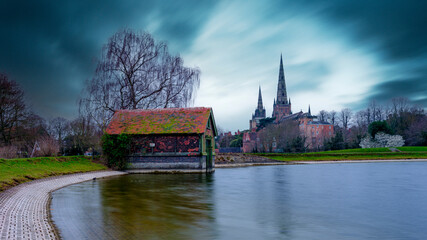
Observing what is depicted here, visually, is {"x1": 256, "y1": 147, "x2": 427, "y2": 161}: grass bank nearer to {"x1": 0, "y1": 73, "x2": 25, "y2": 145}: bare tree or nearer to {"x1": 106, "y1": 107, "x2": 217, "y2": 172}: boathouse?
{"x1": 106, "y1": 107, "x2": 217, "y2": 172}: boathouse

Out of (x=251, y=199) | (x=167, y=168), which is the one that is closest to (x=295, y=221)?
(x=251, y=199)

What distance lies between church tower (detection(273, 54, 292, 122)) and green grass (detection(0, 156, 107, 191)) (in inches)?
5183

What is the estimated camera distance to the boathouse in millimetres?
25109

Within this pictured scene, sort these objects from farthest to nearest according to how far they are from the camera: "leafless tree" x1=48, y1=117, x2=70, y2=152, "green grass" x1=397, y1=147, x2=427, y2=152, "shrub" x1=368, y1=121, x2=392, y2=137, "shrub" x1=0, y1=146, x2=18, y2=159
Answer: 1. "leafless tree" x1=48, y1=117, x2=70, y2=152
2. "shrub" x1=368, y1=121, x2=392, y2=137
3. "green grass" x1=397, y1=147, x2=427, y2=152
4. "shrub" x1=0, y1=146, x2=18, y2=159

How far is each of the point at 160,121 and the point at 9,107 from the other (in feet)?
61.8

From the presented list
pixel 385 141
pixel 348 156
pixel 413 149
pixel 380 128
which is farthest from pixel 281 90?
pixel 348 156

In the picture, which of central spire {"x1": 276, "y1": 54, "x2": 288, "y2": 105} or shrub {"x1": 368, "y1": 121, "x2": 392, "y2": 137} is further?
central spire {"x1": 276, "y1": 54, "x2": 288, "y2": 105}

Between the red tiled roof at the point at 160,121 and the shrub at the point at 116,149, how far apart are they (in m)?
0.65

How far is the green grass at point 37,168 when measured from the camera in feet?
51.3

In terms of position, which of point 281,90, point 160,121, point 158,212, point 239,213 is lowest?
point 239,213

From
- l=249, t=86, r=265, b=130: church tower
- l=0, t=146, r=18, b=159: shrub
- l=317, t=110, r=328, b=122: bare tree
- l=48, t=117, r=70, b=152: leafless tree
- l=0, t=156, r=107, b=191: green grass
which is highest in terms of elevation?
l=249, t=86, r=265, b=130: church tower

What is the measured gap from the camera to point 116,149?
2605 centimetres

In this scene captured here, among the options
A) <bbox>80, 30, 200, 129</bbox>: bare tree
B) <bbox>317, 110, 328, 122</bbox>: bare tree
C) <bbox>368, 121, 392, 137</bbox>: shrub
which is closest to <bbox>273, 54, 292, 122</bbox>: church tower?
<bbox>317, 110, 328, 122</bbox>: bare tree

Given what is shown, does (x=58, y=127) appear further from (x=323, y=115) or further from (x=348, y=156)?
(x=323, y=115)
